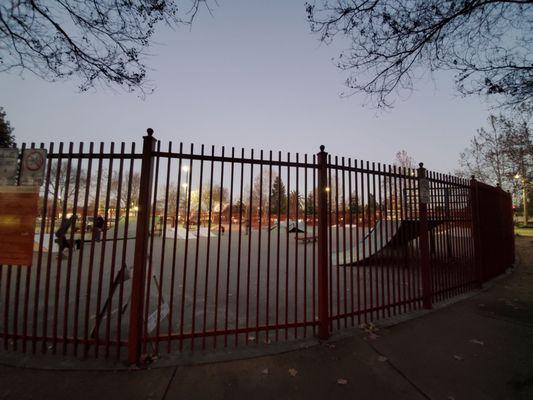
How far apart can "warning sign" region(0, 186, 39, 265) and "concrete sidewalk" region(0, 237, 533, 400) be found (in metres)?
1.33

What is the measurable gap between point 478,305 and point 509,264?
5.25 meters

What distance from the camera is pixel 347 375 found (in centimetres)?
302

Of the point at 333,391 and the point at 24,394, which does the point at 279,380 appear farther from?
the point at 24,394

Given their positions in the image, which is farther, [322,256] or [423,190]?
[423,190]

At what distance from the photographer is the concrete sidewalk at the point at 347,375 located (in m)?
2.71

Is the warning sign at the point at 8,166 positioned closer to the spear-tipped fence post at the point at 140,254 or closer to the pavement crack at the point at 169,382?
the spear-tipped fence post at the point at 140,254

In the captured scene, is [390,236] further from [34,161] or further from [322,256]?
[34,161]

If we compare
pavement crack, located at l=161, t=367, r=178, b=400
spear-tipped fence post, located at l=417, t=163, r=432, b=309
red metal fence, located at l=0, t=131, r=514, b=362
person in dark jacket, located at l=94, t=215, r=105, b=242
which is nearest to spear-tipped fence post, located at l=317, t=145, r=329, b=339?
red metal fence, located at l=0, t=131, r=514, b=362

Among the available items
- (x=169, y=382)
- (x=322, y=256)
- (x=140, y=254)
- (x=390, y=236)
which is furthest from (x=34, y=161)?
(x=390, y=236)

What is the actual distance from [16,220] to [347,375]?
4.50m

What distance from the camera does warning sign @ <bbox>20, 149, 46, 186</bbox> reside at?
351 centimetres

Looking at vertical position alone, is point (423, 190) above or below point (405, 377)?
above

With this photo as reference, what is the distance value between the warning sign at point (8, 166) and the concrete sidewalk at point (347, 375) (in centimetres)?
223

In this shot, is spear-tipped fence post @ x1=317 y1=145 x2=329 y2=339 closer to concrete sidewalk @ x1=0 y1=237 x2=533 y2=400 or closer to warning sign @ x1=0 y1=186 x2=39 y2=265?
concrete sidewalk @ x1=0 y1=237 x2=533 y2=400
